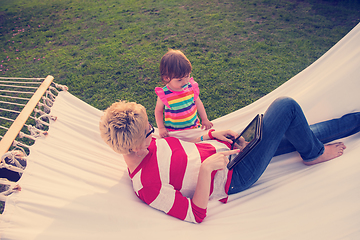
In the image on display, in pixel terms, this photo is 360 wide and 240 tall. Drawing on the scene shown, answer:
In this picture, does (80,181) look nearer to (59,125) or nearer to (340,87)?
(59,125)

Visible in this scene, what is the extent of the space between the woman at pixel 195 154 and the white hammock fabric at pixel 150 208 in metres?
0.09

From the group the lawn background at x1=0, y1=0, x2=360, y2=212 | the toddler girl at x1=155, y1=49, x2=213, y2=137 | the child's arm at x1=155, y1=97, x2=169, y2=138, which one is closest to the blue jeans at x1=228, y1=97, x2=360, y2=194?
the toddler girl at x1=155, y1=49, x2=213, y2=137

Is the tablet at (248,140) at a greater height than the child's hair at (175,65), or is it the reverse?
the child's hair at (175,65)

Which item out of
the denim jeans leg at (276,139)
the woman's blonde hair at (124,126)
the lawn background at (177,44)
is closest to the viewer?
the woman's blonde hair at (124,126)

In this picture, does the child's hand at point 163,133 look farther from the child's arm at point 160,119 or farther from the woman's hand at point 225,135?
the woman's hand at point 225,135

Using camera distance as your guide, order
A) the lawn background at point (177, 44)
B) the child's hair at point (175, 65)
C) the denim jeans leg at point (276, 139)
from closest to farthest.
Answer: the denim jeans leg at point (276, 139)
the child's hair at point (175, 65)
the lawn background at point (177, 44)

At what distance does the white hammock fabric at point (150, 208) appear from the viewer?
118cm

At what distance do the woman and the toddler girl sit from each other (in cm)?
50

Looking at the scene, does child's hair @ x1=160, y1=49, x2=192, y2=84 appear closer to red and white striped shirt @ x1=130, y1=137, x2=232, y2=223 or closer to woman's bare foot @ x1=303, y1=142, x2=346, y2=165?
red and white striped shirt @ x1=130, y1=137, x2=232, y2=223

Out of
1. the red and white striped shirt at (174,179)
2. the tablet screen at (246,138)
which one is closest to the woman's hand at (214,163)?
the red and white striped shirt at (174,179)

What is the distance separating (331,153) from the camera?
5.16 feet

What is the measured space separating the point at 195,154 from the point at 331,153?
998 millimetres

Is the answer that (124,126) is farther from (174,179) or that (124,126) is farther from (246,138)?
(246,138)

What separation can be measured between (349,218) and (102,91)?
11.2ft
